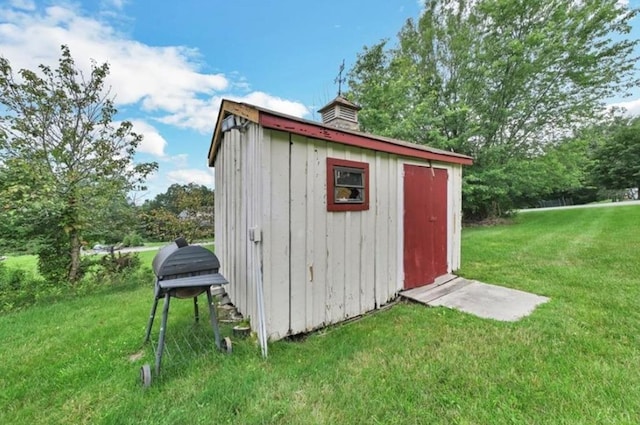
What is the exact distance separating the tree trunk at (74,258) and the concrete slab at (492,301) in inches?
280

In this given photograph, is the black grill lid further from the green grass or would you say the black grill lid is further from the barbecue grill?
the green grass

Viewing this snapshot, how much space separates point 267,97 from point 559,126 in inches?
507

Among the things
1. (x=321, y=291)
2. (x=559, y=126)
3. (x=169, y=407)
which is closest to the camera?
(x=169, y=407)

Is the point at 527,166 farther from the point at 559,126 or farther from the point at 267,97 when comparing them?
the point at 267,97

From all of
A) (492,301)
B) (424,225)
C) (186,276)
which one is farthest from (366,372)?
(424,225)

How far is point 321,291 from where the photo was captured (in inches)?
129

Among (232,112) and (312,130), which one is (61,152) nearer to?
(232,112)

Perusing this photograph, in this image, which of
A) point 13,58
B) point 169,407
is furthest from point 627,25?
point 13,58

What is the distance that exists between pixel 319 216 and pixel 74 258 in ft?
20.1

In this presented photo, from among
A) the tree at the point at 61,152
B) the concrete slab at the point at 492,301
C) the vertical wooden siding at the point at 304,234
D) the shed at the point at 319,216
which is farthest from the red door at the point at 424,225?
the tree at the point at 61,152

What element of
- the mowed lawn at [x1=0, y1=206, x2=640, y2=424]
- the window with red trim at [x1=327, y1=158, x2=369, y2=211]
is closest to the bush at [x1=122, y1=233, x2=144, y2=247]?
the mowed lawn at [x1=0, y1=206, x2=640, y2=424]

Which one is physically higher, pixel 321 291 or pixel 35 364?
pixel 321 291

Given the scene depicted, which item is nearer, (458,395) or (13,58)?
(458,395)

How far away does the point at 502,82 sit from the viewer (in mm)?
11672
